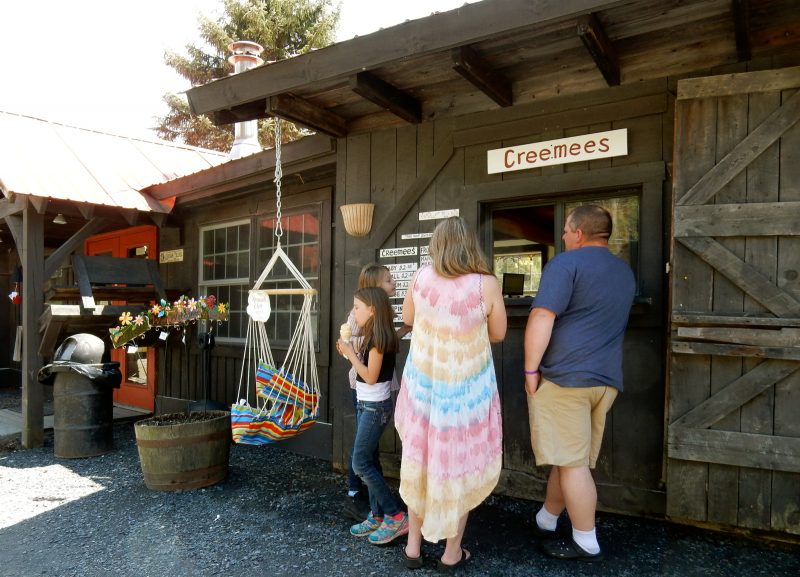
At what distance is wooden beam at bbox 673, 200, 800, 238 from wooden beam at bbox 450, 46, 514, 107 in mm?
1317

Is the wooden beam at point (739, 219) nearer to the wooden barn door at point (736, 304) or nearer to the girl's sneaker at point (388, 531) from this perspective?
the wooden barn door at point (736, 304)

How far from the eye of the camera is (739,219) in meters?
2.84

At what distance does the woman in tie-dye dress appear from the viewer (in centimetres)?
252

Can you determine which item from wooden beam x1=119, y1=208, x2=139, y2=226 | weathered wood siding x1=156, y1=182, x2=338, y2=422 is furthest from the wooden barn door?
wooden beam x1=119, y1=208, x2=139, y2=226

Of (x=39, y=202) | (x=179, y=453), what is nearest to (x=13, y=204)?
(x=39, y=202)

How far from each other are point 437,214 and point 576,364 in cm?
169

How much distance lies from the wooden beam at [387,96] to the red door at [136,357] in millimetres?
4526

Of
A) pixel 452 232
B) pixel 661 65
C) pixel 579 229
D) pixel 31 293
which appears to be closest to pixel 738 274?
pixel 579 229

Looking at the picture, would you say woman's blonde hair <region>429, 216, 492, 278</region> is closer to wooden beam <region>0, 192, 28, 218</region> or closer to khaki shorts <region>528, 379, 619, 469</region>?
khaki shorts <region>528, 379, 619, 469</region>

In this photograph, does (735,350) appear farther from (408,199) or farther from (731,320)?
(408,199)

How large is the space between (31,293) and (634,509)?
5639 millimetres

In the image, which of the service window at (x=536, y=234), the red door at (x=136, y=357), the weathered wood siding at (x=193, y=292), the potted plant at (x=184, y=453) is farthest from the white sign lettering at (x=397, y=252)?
the red door at (x=136, y=357)

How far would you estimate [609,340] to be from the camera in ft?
8.91

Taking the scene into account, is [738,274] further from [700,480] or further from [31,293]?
[31,293]
